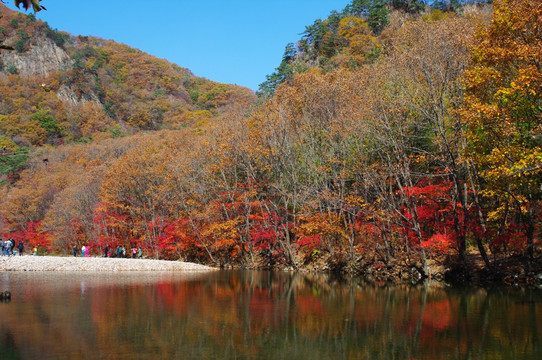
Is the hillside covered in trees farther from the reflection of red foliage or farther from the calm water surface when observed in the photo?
the reflection of red foliage

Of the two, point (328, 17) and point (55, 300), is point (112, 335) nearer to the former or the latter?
point (55, 300)

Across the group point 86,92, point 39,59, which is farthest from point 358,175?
point 39,59

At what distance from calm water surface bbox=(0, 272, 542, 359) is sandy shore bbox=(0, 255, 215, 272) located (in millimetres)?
10100

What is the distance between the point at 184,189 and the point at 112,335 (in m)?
28.7

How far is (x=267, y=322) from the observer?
13984 millimetres

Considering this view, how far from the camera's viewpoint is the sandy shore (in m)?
31.9

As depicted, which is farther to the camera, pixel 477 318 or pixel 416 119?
pixel 416 119

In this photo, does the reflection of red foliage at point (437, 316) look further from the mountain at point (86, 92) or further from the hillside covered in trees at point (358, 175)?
the mountain at point (86, 92)

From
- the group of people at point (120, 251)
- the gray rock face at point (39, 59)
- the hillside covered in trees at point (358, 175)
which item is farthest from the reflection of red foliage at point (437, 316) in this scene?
the gray rock face at point (39, 59)

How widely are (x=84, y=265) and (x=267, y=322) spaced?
74.9ft

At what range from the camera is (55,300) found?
56.2 feet

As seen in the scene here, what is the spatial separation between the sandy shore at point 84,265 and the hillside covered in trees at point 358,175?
364 centimetres

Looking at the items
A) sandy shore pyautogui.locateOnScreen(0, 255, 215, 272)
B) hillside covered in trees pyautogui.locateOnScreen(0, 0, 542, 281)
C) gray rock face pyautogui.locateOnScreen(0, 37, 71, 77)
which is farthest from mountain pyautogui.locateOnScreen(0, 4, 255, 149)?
sandy shore pyautogui.locateOnScreen(0, 255, 215, 272)

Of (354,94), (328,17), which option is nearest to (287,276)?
(354,94)
